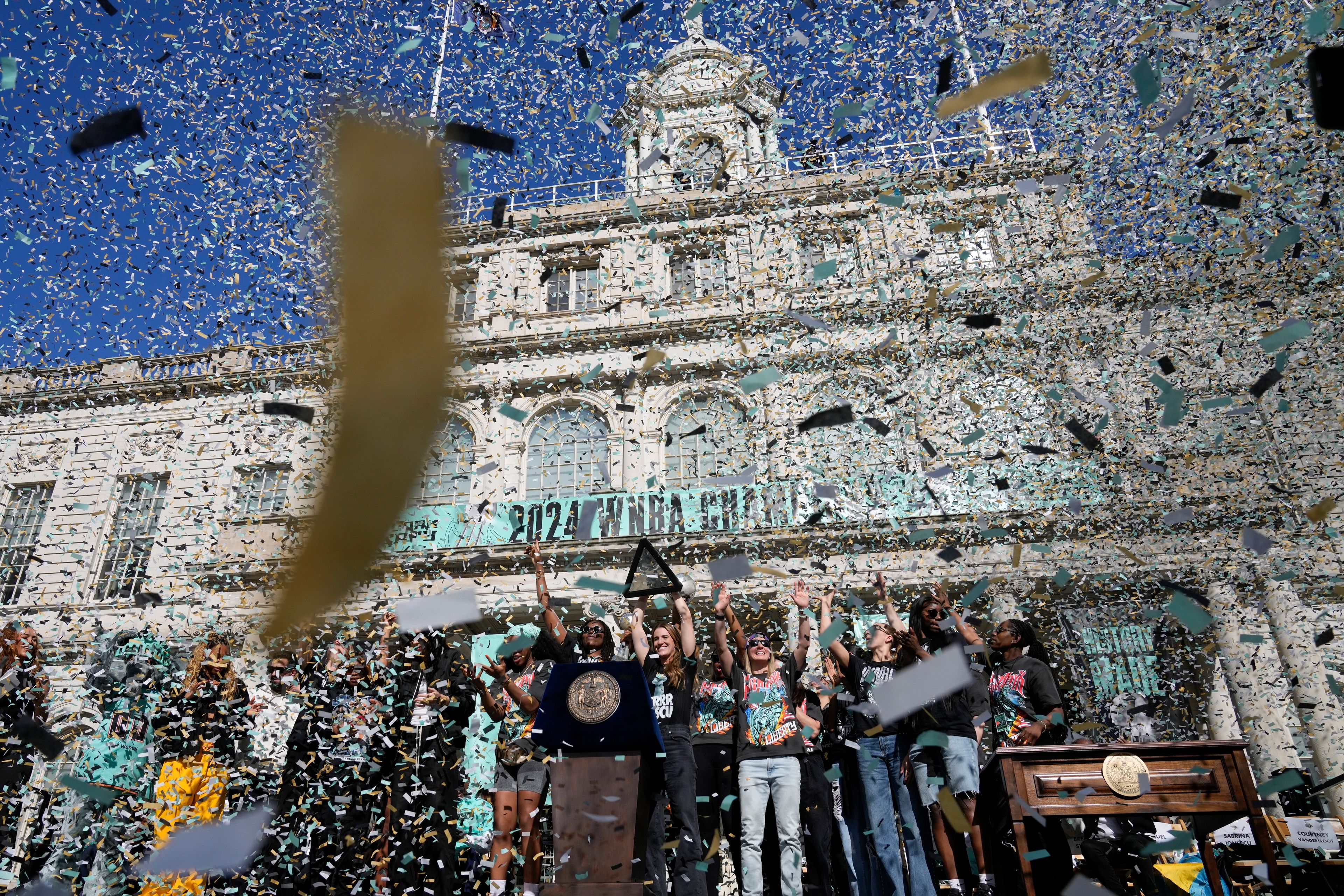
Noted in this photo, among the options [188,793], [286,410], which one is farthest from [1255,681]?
[188,793]

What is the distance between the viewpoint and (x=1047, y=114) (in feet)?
35.4

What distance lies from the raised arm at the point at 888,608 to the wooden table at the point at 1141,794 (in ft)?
5.19

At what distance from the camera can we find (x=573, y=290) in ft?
66.1

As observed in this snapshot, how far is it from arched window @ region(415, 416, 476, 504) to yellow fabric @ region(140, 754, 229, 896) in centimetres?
1065

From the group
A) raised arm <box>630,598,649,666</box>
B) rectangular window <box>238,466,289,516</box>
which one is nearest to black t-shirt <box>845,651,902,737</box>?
raised arm <box>630,598,649,666</box>

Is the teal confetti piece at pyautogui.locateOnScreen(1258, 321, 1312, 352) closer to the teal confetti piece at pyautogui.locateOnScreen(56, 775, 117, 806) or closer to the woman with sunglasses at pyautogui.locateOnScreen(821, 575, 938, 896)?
the woman with sunglasses at pyautogui.locateOnScreen(821, 575, 938, 896)

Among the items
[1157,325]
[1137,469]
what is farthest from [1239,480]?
[1157,325]

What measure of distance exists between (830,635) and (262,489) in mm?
15769

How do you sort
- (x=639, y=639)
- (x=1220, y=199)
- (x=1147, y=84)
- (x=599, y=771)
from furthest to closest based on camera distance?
(x=1220, y=199) < (x=1147, y=84) < (x=639, y=639) < (x=599, y=771)

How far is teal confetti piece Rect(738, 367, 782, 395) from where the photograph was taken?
15.1 meters

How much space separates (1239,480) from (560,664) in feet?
45.3

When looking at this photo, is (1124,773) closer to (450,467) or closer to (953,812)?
(953,812)

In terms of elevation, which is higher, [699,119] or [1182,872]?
[699,119]

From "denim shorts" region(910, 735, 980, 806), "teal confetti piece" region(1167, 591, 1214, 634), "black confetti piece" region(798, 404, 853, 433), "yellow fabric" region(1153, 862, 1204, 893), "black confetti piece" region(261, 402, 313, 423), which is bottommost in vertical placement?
"yellow fabric" region(1153, 862, 1204, 893)
